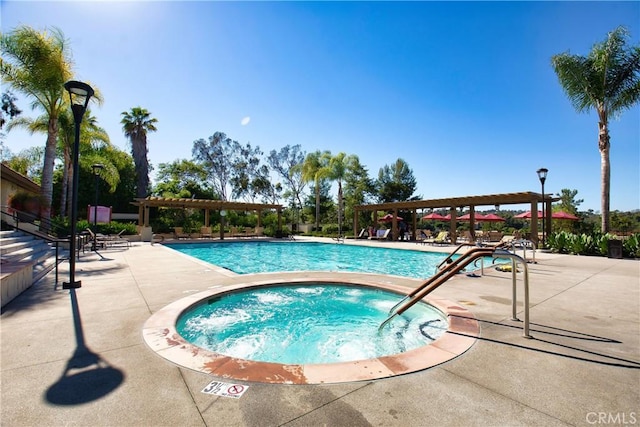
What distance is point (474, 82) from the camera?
13.9 metres

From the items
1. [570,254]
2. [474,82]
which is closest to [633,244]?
[570,254]

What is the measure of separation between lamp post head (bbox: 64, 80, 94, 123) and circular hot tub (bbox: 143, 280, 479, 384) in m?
4.27

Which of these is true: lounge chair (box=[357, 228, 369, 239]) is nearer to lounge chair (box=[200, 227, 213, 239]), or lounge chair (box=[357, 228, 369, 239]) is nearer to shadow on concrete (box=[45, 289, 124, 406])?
lounge chair (box=[200, 227, 213, 239])

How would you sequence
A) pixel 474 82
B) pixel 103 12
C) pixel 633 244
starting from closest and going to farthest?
pixel 103 12 → pixel 633 244 → pixel 474 82

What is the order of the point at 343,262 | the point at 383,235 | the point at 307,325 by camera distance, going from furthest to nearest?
1. the point at 383,235
2. the point at 343,262
3. the point at 307,325

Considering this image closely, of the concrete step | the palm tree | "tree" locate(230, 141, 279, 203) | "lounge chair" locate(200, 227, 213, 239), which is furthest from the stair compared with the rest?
"tree" locate(230, 141, 279, 203)

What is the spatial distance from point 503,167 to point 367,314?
75.6 ft

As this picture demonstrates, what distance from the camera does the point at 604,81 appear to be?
13836mm

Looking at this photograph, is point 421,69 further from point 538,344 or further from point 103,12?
point 538,344

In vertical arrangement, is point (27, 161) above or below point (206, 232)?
above

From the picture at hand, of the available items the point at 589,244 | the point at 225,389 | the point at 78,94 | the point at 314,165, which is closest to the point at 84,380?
the point at 225,389

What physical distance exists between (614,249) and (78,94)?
18.0m

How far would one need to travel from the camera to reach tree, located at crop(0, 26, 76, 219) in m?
→ 11.9

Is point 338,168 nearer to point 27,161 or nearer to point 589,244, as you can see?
point 589,244
